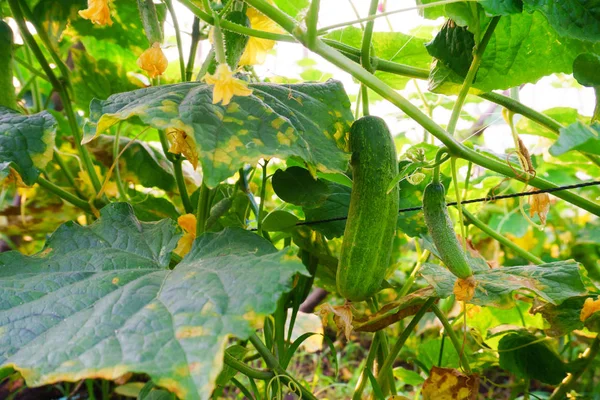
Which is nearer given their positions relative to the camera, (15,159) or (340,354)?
(15,159)

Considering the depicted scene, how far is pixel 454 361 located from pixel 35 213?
1.30 m

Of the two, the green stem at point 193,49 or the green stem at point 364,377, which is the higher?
the green stem at point 193,49

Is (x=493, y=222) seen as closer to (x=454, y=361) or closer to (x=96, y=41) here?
(x=454, y=361)

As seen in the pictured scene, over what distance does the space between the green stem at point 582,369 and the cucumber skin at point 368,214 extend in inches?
21.4

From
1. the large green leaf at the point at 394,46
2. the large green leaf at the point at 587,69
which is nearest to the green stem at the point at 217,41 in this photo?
the large green leaf at the point at 394,46

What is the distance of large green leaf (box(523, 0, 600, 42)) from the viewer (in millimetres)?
787

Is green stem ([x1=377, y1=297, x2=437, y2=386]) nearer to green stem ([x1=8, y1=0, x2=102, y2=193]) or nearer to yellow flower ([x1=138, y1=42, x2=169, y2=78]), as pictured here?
yellow flower ([x1=138, y1=42, x2=169, y2=78])

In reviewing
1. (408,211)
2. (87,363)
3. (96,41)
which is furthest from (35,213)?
(87,363)

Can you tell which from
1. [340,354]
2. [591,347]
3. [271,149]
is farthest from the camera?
[340,354]

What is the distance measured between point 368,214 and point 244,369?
0.32 metres

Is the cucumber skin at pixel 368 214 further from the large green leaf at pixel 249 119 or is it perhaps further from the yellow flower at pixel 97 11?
the yellow flower at pixel 97 11

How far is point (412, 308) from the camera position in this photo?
3.14 ft

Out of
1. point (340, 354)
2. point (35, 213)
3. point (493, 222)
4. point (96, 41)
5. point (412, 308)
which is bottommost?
point (340, 354)

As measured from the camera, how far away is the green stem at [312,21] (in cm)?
69
